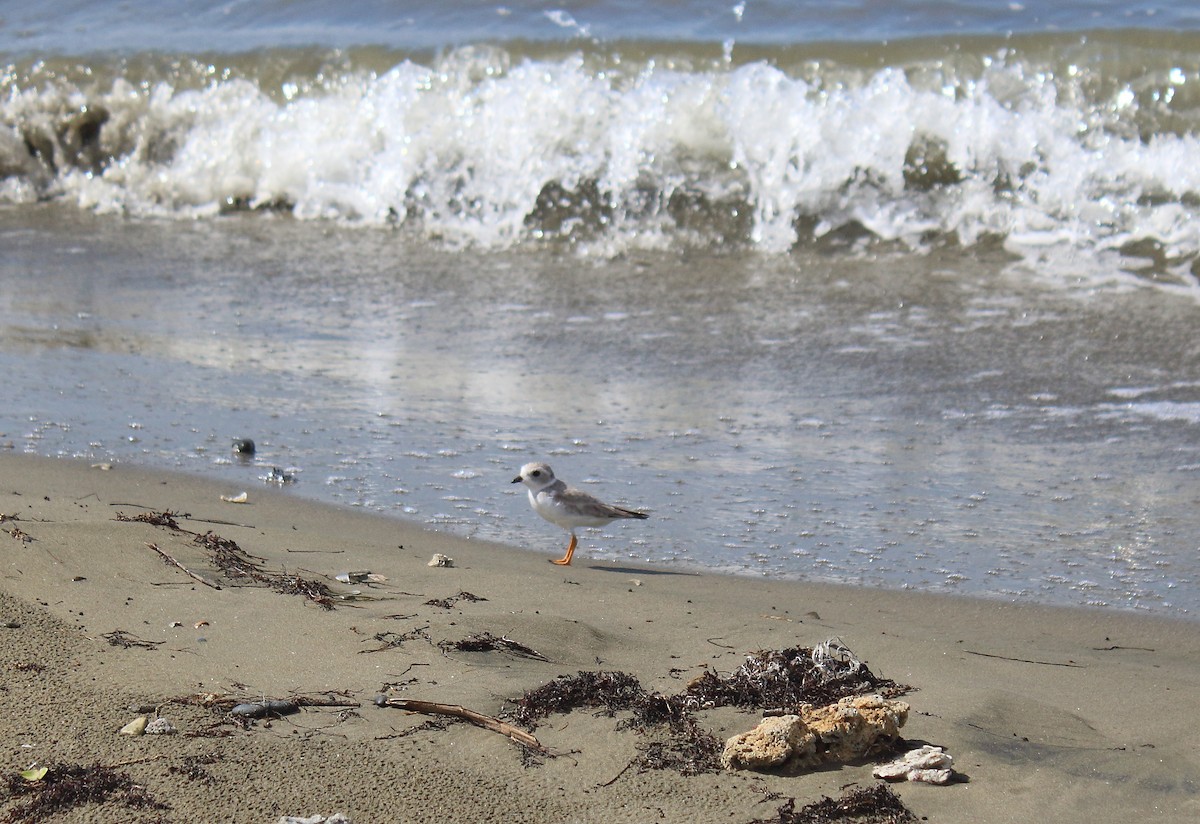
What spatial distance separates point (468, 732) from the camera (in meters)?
2.90

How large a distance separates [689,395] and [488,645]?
3.37 metres

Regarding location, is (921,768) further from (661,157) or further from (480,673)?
(661,157)

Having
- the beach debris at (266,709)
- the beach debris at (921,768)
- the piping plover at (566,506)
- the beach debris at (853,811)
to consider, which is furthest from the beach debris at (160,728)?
the piping plover at (566,506)

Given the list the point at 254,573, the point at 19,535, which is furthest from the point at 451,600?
the point at 19,535

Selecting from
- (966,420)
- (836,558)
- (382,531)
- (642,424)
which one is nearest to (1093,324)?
(966,420)

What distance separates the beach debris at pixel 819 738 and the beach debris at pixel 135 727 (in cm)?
122

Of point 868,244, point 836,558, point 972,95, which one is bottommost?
point 836,558

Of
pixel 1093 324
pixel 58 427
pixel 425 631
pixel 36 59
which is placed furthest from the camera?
pixel 36 59

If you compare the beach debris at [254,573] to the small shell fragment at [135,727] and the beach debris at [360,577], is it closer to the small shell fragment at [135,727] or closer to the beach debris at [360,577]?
the beach debris at [360,577]

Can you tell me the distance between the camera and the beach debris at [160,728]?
2.79m

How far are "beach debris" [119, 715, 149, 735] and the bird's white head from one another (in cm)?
218

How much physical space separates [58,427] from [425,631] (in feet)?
10.1

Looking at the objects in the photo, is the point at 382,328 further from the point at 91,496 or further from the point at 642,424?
the point at 91,496

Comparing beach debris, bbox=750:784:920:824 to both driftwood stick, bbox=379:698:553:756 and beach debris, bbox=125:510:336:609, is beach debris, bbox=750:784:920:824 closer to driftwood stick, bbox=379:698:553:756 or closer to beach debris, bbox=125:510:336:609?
driftwood stick, bbox=379:698:553:756
